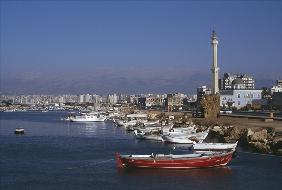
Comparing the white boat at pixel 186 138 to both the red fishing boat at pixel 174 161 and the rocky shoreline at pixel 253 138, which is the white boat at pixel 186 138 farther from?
the red fishing boat at pixel 174 161

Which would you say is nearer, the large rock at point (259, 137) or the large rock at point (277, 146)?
the large rock at point (277, 146)

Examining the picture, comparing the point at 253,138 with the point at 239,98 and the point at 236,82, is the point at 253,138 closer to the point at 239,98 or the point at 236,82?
the point at 239,98

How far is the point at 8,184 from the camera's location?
25656 millimetres

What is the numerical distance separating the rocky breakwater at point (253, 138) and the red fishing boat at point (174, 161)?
584 cm

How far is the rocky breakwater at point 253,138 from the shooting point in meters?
35.5

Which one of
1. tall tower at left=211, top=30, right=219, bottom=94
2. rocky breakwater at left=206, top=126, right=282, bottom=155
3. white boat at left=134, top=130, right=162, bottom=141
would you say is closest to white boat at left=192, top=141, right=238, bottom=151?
rocky breakwater at left=206, top=126, right=282, bottom=155

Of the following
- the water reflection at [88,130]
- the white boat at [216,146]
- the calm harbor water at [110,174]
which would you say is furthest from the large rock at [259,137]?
the water reflection at [88,130]

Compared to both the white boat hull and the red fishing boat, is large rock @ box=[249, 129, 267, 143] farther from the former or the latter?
the red fishing boat

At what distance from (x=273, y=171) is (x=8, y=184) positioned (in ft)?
47.5

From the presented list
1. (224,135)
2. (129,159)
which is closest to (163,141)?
(224,135)

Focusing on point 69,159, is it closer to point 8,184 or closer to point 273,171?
point 8,184

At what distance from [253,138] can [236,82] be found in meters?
98.7

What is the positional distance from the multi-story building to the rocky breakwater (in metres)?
85.0

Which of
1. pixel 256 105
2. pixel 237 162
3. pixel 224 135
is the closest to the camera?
pixel 237 162
